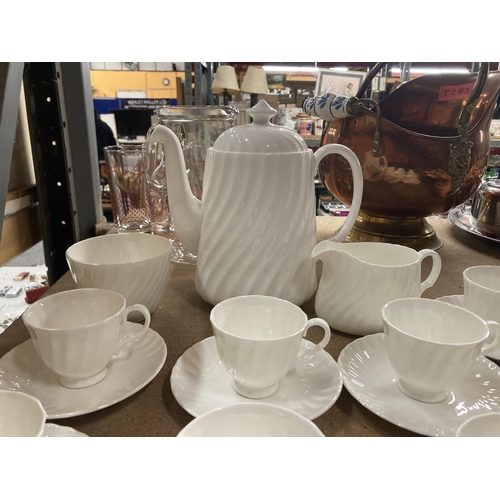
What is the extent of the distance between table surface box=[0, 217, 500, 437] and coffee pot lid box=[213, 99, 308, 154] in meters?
0.23

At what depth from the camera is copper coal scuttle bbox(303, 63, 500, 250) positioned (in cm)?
70

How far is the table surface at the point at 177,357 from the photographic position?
36cm

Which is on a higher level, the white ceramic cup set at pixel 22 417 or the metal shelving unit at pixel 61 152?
the metal shelving unit at pixel 61 152

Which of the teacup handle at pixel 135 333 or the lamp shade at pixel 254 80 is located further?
the lamp shade at pixel 254 80

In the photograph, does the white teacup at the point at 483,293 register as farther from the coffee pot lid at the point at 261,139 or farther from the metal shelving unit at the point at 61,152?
the metal shelving unit at the point at 61,152

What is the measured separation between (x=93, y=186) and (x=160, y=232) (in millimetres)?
169

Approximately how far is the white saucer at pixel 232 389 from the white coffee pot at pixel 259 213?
122mm

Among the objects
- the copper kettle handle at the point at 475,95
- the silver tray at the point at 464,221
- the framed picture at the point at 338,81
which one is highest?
the framed picture at the point at 338,81

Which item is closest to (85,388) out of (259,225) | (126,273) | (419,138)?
(126,273)

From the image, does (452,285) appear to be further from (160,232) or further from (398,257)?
(160,232)

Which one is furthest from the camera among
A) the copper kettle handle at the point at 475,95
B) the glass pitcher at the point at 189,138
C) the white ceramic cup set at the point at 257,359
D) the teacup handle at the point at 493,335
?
the glass pitcher at the point at 189,138

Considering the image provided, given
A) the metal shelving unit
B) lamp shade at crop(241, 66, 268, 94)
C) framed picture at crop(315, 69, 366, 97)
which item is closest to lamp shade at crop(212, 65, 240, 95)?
lamp shade at crop(241, 66, 268, 94)

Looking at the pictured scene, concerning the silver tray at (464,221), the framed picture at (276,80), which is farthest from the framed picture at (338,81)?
the silver tray at (464,221)
